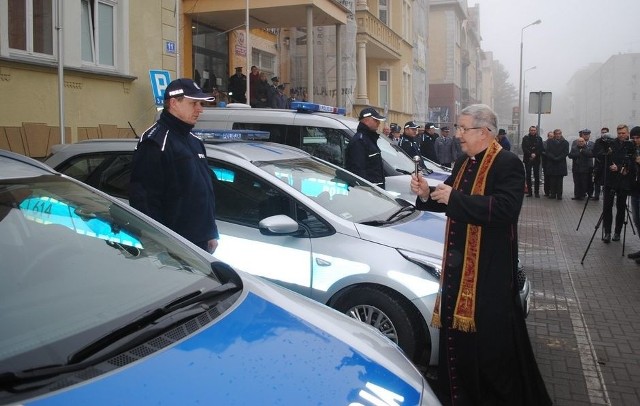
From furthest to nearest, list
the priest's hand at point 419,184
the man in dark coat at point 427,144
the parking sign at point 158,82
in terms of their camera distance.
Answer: the man in dark coat at point 427,144
the parking sign at point 158,82
the priest's hand at point 419,184

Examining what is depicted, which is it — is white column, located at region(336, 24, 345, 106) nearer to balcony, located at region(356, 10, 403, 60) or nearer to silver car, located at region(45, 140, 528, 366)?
balcony, located at region(356, 10, 403, 60)

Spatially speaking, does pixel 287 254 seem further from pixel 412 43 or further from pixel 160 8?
pixel 412 43

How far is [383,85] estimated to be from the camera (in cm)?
3128

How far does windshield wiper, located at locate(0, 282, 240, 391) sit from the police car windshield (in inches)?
94.0

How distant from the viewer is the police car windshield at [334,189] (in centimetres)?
500

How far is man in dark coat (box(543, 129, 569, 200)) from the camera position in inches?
698

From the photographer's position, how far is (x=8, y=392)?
1659mm

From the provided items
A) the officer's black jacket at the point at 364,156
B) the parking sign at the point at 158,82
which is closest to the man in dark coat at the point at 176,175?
the officer's black jacket at the point at 364,156

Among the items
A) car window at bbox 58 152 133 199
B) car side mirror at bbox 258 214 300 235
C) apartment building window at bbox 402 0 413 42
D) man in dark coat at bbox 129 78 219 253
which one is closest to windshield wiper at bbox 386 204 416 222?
car side mirror at bbox 258 214 300 235

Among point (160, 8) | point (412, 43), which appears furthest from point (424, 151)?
point (412, 43)

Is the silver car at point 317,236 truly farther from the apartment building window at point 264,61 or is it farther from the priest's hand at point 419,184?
the apartment building window at point 264,61

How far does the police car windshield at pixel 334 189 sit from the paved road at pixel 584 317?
5.89ft

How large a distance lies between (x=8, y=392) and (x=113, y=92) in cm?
1092

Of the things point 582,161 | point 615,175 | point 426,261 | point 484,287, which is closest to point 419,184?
point 484,287
